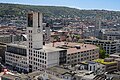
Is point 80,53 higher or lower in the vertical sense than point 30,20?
lower

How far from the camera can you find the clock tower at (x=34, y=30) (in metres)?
39.9

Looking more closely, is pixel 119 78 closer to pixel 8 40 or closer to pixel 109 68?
pixel 109 68

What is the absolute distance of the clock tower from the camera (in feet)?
131

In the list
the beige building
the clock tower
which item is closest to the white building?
the clock tower

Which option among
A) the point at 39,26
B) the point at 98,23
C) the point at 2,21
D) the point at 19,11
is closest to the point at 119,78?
the point at 39,26

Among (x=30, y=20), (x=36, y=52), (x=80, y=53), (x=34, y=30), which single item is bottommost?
(x=80, y=53)

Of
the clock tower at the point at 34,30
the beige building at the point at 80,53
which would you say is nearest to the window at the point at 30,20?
the clock tower at the point at 34,30

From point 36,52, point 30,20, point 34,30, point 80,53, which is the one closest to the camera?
point 36,52

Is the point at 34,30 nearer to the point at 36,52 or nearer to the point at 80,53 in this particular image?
the point at 36,52

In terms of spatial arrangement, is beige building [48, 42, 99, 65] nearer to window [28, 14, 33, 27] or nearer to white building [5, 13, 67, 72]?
white building [5, 13, 67, 72]

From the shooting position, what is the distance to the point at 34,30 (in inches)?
1576

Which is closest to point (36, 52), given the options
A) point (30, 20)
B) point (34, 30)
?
point (34, 30)

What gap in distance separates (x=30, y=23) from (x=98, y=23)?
74794 mm

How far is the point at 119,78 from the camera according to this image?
2881 cm
